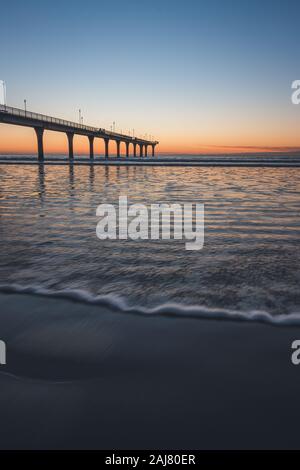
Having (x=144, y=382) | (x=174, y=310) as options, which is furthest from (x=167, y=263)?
(x=144, y=382)

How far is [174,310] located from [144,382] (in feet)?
3.47

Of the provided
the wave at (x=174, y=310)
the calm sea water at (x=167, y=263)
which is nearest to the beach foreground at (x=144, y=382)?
the wave at (x=174, y=310)

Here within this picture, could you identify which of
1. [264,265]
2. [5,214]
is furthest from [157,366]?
[5,214]

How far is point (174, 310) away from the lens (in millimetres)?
3021

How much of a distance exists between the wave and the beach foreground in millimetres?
97

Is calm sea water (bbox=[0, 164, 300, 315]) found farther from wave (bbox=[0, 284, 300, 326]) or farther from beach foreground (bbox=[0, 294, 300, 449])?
beach foreground (bbox=[0, 294, 300, 449])

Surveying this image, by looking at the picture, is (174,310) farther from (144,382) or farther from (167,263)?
(167,263)

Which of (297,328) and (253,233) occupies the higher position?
(253,233)

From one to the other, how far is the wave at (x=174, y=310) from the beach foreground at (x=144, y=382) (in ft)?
0.32

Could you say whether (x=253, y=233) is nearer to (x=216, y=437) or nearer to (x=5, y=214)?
(x=216, y=437)

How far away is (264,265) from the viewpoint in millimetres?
4336

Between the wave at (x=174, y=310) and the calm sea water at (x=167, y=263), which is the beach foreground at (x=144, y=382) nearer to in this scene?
the wave at (x=174, y=310)

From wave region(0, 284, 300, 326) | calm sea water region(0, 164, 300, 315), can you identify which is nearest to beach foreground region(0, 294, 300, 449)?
wave region(0, 284, 300, 326)
